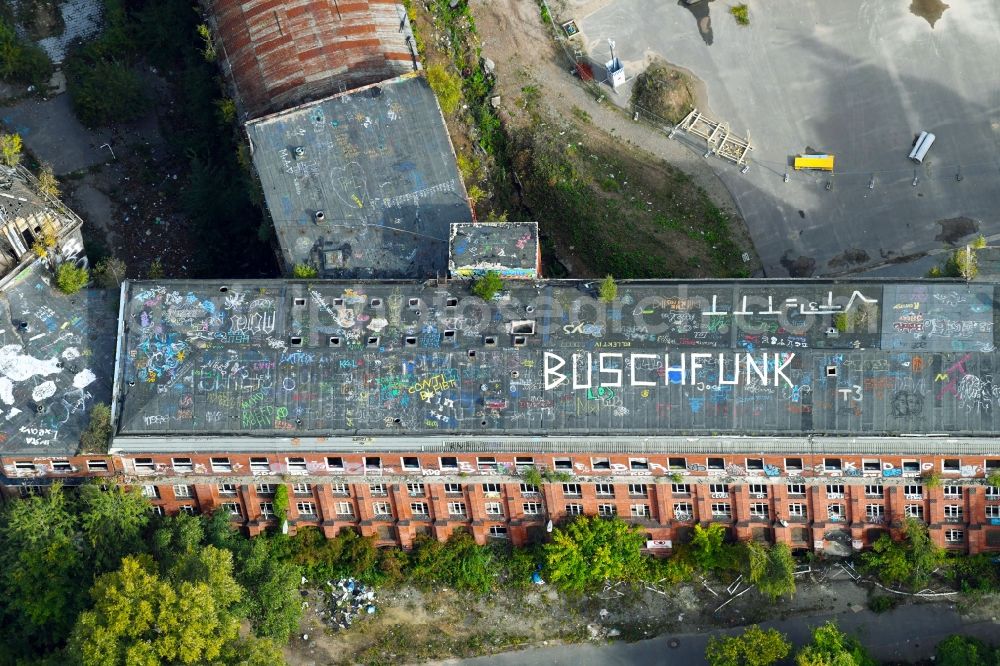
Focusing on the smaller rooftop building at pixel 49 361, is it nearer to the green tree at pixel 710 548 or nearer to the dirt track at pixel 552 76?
the dirt track at pixel 552 76

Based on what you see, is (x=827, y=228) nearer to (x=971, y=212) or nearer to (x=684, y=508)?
(x=971, y=212)

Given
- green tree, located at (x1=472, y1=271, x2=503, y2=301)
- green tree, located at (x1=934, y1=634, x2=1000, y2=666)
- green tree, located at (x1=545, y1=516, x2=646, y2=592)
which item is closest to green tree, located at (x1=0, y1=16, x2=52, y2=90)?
green tree, located at (x1=472, y1=271, x2=503, y2=301)

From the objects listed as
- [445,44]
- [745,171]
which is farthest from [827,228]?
[445,44]

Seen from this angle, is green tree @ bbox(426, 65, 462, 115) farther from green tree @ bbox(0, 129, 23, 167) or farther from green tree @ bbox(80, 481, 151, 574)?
green tree @ bbox(80, 481, 151, 574)

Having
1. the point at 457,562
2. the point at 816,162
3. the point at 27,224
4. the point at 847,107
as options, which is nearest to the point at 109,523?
the point at 27,224

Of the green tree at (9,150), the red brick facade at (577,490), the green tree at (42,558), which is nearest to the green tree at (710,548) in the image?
the red brick facade at (577,490)

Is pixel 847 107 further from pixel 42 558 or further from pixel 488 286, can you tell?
pixel 42 558

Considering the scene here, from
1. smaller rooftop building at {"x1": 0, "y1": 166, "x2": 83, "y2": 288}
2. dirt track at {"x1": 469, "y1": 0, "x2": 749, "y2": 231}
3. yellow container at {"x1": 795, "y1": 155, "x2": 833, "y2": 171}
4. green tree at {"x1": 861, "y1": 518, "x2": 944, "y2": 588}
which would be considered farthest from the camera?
dirt track at {"x1": 469, "y1": 0, "x2": 749, "y2": 231}
